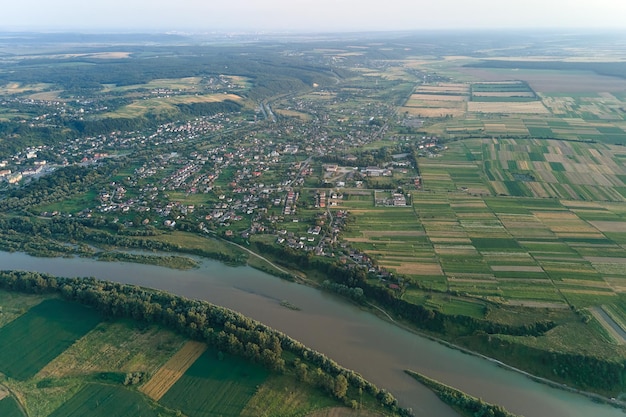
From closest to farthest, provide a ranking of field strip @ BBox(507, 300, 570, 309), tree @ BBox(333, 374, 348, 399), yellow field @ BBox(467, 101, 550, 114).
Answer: tree @ BBox(333, 374, 348, 399)
field strip @ BBox(507, 300, 570, 309)
yellow field @ BBox(467, 101, 550, 114)

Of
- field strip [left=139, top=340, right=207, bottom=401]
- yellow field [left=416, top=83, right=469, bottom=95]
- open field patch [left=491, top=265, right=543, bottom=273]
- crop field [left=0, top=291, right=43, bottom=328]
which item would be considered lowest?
field strip [left=139, top=340, right=207, bottom=401]

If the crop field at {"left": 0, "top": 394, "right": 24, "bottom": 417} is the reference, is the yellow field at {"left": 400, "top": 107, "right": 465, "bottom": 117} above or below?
above

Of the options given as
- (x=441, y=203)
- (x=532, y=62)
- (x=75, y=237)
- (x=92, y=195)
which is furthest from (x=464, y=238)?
(x=532, y=62)

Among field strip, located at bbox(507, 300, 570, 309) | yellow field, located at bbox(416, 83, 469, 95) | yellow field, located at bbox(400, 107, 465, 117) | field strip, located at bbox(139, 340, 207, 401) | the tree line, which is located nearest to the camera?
field strip, located at bbox(139, 340, 207, 401)

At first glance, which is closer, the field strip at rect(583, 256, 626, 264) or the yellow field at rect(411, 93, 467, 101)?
the field strip at rect(583, 256, 626, 264)

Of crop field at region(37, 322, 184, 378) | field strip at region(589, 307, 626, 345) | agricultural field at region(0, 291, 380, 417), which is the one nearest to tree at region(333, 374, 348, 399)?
agricultural field at region(0, 291, 380, 417)

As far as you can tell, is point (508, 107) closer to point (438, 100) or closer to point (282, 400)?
point (438, 100)

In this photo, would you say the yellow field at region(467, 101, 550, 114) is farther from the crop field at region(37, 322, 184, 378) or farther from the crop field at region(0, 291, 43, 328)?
the crop field at region(0, 291, 43, 328)

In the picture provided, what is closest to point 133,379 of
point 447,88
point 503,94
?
point 503,94
